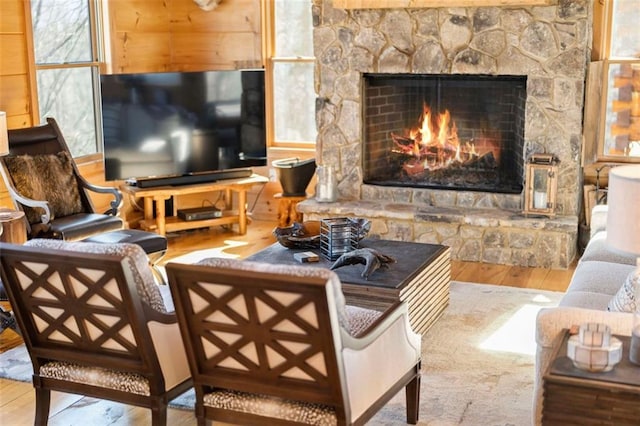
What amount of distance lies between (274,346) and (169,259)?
3.49 metres

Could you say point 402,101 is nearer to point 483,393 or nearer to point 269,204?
point 269,204

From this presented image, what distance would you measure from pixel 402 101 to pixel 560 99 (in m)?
1.15

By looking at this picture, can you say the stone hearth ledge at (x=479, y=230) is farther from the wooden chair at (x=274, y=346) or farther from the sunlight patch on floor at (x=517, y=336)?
the wooden chair at (x=274, y=346)

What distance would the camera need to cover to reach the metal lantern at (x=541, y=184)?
5766 mm

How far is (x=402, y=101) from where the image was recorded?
635 centimetres

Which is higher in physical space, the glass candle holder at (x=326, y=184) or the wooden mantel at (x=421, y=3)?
the wooden mantel at (x=421, y=3)

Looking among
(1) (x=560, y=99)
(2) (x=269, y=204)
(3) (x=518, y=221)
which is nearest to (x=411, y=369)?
(3) (x=518, y=221)

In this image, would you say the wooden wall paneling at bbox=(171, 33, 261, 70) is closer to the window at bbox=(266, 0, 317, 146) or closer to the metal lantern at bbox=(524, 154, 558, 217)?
the window at bbox=(266, 0, 317, 146)

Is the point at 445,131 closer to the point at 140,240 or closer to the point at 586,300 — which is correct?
the point at 140,240

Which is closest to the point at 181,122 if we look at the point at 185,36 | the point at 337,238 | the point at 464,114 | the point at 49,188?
the point at 185,36

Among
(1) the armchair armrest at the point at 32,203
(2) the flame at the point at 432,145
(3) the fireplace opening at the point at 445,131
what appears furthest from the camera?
(2) the flame at the point at 432,145

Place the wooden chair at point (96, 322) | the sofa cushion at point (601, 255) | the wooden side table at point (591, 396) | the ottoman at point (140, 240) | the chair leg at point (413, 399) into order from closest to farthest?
the wooden side table at point (591, 396), the wooden chair at point (96, 322), the chair leg at point (413, 399), the sofa cushion at point (601, 255), the ottoman at point (140, 240)

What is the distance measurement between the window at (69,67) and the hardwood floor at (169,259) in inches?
43.3

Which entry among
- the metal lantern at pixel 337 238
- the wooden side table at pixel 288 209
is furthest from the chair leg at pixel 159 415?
the wooden side table at pixel 288 209
